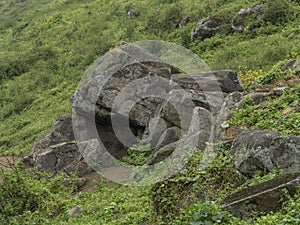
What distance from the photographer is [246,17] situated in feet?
72.0

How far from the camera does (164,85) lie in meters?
14.8

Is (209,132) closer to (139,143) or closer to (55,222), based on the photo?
(55,222)

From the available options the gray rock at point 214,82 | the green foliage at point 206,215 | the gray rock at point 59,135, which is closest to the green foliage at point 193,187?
the green foliage at point 206,215

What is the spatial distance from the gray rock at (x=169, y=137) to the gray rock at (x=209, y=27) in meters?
10.7

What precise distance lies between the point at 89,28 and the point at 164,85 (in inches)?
711

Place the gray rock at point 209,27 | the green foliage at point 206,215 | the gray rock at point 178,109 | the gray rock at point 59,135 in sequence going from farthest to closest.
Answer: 1. the gray rock at point 209,27
2. the gray rock at point 59,135
3. the gray rock at point 178,109
4. the green foliage at point 206,215

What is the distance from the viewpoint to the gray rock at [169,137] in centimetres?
1298

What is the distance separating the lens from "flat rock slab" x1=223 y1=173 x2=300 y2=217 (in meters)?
6.98

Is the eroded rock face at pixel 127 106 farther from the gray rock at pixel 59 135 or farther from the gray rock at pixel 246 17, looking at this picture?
the gray rock at pixel 246 17

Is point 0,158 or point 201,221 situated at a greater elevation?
point 201,221

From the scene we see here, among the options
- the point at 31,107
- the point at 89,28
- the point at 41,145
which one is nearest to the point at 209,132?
the point at 41,145

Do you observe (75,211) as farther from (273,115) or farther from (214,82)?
(214,82)

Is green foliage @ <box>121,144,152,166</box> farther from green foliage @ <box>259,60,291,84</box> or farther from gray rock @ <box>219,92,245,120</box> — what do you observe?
green foliage @ <box>259,60,291,84</box>

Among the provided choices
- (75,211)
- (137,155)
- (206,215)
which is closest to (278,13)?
(137,155)
